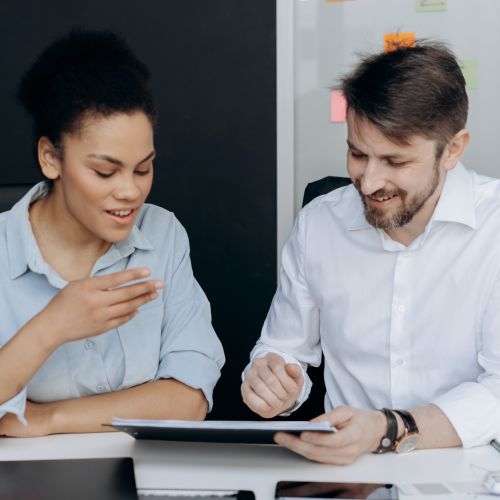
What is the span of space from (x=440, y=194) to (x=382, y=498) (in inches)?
31.1

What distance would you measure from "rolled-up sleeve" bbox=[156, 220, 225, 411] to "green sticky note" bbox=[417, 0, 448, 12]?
1683 millimetres

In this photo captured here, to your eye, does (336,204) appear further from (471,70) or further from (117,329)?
(471,70)

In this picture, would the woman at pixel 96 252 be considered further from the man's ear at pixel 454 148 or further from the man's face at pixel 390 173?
the man's ear at pixel 454 148

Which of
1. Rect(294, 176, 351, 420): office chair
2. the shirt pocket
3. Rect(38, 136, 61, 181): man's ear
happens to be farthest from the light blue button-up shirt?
Rect(294, 176, 351, 420): office chair

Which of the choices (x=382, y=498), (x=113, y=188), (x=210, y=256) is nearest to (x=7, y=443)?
(x=113, y=188)

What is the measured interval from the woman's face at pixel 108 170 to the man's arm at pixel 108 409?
326 mm

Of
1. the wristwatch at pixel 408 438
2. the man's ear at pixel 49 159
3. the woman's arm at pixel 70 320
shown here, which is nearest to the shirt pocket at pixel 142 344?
the woman's arm at pixel 70 320

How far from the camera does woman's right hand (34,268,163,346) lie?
1.46 metres

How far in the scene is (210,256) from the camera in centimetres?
335

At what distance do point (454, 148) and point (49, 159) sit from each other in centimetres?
87

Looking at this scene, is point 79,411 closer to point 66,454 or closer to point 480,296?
point 66,454

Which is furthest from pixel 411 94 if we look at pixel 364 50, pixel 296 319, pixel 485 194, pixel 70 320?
pixel 364 50

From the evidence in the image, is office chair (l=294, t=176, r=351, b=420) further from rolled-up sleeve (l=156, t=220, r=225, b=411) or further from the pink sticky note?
the pink sticky note

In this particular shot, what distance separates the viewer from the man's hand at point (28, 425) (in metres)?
1.51
